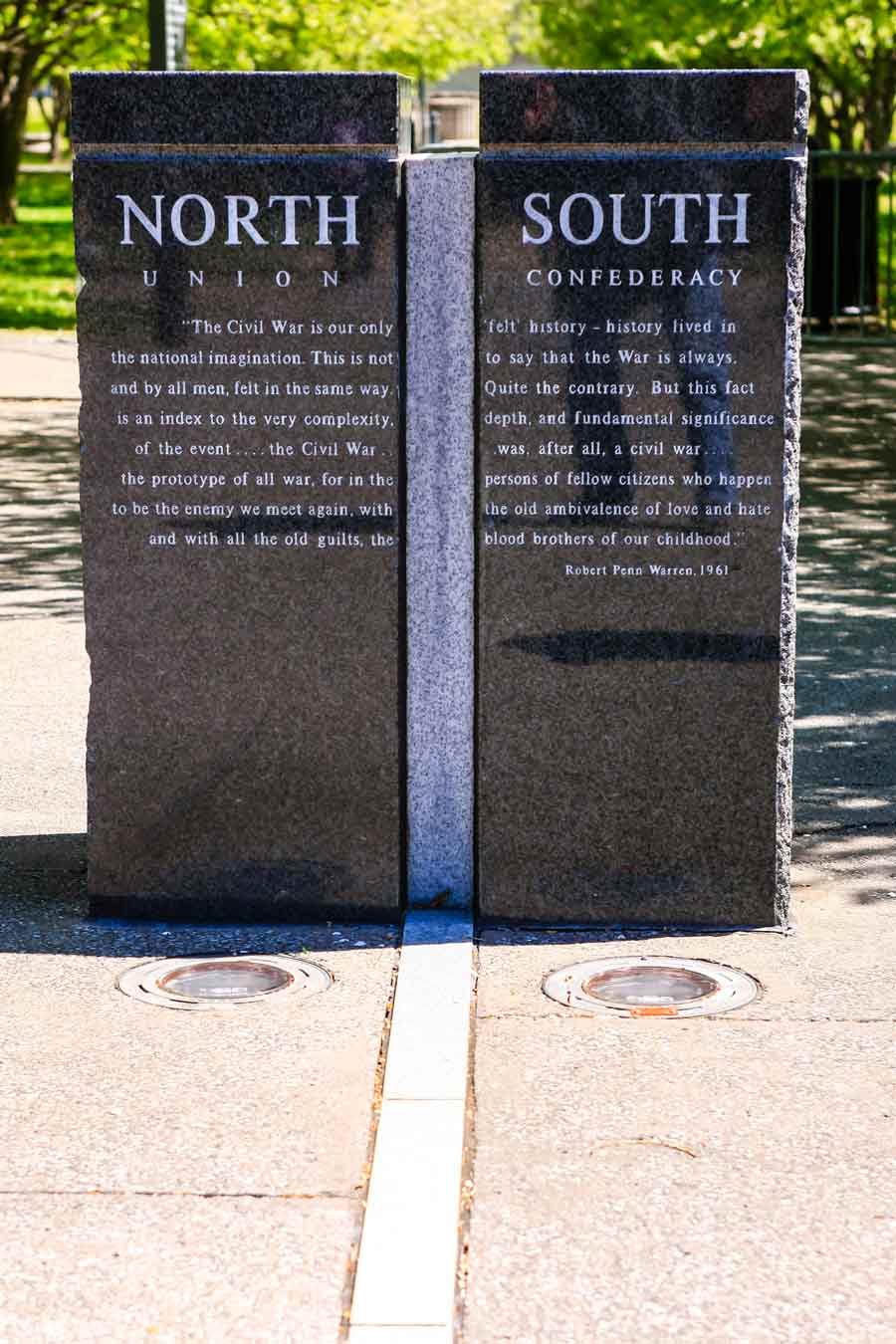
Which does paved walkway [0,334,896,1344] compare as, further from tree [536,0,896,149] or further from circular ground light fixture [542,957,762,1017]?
tree [536,0,896,149]

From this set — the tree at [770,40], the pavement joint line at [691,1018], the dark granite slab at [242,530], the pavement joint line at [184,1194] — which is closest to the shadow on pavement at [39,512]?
the dark granite slab at [242,530]

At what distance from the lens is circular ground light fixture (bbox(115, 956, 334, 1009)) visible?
5.19 m

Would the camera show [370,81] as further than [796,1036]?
Yes

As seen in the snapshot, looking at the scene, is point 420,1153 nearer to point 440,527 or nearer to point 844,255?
point 440,527

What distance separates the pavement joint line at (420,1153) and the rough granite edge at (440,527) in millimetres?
270

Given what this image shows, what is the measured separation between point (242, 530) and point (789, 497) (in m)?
1.44

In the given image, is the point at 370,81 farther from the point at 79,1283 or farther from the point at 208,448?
the point at 79,1283

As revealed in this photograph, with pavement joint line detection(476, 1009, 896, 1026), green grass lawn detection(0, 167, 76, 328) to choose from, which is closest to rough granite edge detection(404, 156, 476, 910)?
pavement joint line detection(476, 1009, 896, 1026)

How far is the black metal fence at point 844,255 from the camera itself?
64.7 ft

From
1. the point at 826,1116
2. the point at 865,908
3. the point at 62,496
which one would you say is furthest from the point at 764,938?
the point at 62,496

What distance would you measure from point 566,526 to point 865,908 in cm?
143

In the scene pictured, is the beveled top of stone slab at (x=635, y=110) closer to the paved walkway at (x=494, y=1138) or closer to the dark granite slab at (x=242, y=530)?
the dark granite slab at (x=242, y=530)

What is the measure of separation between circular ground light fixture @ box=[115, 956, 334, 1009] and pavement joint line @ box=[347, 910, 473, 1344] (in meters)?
0.26

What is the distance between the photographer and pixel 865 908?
5.94 metres
